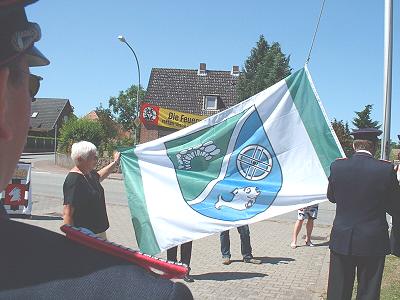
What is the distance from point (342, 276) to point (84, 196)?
282 centimetres

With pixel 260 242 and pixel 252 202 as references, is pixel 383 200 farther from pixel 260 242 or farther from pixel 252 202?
pixel 260 242

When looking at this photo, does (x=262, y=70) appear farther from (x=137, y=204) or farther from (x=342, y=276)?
(x=342, y=276)

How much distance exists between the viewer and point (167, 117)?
3338cm

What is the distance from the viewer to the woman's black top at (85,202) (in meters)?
5.18

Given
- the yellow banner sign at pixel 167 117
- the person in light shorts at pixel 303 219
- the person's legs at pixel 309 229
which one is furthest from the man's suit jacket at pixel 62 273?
the yellow banner sign at pixel 167 117

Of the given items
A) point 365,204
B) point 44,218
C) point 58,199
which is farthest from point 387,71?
point 58,199

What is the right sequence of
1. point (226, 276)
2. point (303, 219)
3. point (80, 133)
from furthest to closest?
point (80, 133), point (303, 219), point (226, 276)

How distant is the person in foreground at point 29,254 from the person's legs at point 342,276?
13.7ft

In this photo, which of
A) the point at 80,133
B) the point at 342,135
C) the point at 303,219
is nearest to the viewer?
the point at 303,219

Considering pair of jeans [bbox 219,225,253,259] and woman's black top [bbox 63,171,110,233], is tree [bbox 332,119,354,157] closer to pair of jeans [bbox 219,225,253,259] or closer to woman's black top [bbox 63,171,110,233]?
pair of jeans [bbox 219,225,253,259]

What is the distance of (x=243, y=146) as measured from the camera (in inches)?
208

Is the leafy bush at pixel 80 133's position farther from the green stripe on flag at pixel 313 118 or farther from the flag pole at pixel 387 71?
the green stripe on flag at pixel 313 118

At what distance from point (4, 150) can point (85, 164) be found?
459 centimetres

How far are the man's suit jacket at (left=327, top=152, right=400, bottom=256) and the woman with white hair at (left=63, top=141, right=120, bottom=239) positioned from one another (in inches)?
100
